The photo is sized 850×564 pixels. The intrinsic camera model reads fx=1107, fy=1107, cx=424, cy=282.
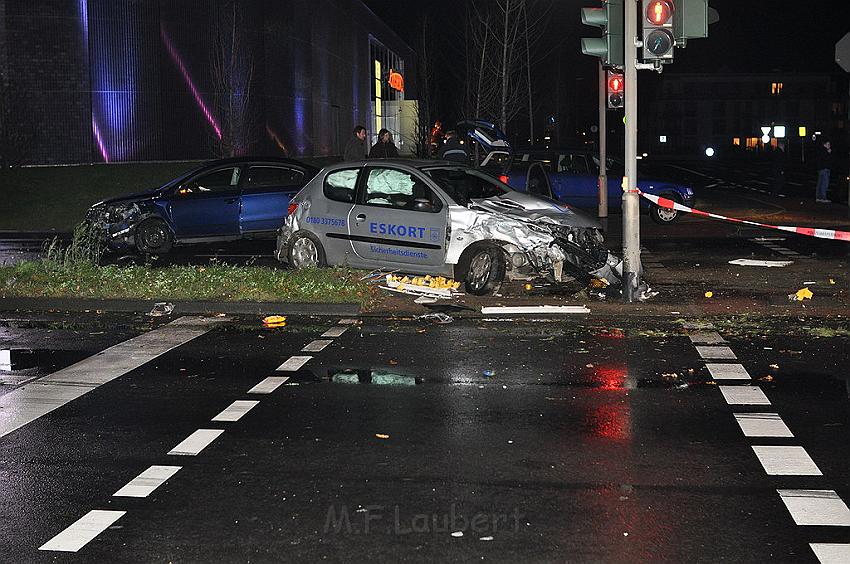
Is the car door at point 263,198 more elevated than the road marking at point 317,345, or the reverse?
the car door at point 263,198

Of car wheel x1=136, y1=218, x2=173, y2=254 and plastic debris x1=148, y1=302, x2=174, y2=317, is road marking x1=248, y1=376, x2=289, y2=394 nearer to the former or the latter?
plastic debris x1=148, y1=302, x2=174, y2=317

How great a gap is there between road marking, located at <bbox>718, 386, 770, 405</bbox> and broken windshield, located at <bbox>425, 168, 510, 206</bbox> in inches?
229

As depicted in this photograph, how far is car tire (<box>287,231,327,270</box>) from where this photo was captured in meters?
14.8

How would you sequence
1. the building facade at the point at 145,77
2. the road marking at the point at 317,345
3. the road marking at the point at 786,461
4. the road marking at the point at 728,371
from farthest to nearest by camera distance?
the building facade at the point at 145,77
the road marking at the point at 317,345
the road marking at the point at 728,371
the road marking at the point at 786,461

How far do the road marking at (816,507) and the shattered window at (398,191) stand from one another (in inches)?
315

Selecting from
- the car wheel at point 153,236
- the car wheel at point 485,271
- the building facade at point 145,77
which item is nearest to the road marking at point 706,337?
the car wheel at point 485,271

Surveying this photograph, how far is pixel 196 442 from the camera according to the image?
7.18m

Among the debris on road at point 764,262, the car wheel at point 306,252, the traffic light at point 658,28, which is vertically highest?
the traffic light at point 658,28

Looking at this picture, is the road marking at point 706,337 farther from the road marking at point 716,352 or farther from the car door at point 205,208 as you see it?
the car door at point 205,208

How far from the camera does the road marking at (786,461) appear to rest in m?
6.39

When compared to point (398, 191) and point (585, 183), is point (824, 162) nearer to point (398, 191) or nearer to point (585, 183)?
point (585, 183)

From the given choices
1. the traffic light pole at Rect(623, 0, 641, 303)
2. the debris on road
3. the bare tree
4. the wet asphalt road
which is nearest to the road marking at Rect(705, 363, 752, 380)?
the wet asphalt road

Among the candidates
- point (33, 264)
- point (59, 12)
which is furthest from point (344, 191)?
point (59, 12)

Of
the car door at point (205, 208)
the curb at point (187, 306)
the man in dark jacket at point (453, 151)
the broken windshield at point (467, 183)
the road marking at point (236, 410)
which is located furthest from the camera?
the man in dark jacket at point (453, 151)
